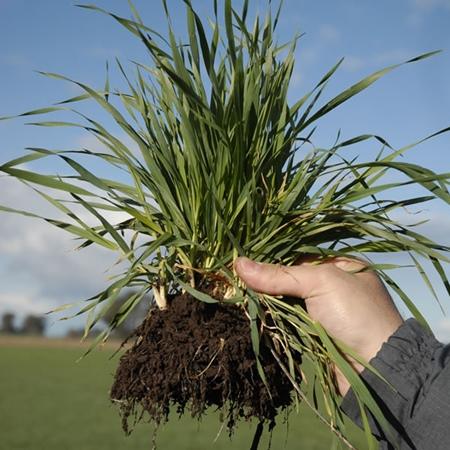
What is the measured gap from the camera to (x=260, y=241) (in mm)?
1762

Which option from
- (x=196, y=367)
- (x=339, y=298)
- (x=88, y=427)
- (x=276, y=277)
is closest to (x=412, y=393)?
(x=339, y=298)

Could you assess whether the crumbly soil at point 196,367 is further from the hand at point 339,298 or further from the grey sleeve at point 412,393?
the grey sleeve at point 412,393

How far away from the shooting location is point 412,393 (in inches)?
67.1

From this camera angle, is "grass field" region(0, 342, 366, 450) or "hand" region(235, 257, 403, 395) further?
"grass field" region(0, 342, 366, 450)

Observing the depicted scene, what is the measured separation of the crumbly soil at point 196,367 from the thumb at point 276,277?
9cm

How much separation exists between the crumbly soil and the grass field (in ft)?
14.5

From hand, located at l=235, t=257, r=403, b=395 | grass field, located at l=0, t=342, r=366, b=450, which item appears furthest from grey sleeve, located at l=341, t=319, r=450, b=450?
grass field, located at l=0, t=342, r=366, b=450

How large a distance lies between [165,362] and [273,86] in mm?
820

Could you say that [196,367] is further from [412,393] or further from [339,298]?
[412,393]

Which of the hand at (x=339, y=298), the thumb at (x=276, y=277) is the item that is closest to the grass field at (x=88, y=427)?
the hand at (x=339, y=298)

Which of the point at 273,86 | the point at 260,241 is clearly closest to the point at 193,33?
the point at 273,86

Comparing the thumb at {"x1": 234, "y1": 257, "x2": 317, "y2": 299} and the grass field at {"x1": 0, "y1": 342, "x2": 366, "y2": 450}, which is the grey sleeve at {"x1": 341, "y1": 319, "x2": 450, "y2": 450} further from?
the grass field at {"x1": 0, "y1": 342, "x2": 366, "y2": 450}

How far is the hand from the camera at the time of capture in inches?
68.3

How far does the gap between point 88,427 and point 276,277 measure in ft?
32.9
